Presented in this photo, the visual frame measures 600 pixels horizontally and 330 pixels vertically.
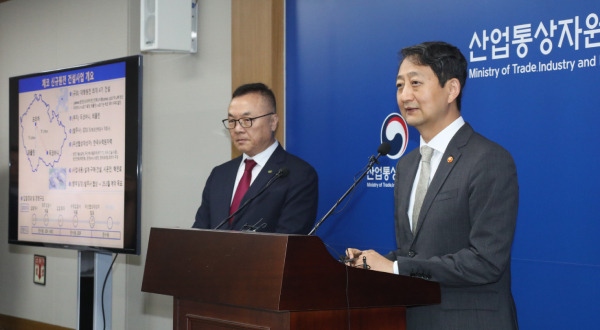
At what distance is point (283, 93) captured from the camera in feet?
13.7

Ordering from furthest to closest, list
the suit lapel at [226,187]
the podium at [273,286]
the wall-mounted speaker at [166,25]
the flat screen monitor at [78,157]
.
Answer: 1. the wall-mounted speaker at [166,25]
2. the flat screen monitor at [78,157]
3. the suit lapel at [226,187]
4. the podium at [273,286]

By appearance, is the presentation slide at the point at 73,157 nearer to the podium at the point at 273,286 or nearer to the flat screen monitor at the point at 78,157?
the flat screen monitor at the point at 78,157

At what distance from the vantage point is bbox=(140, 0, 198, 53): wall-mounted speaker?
4.37 metres

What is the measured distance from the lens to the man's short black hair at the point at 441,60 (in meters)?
2.24

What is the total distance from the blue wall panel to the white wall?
2.48ft

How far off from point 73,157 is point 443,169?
262cm

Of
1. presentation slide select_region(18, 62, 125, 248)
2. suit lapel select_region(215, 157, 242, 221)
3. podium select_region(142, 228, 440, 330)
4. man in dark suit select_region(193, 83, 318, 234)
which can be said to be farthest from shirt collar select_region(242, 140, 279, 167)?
podium select_region(142, 228, 440, 330)

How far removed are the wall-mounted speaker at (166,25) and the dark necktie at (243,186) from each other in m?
1.45

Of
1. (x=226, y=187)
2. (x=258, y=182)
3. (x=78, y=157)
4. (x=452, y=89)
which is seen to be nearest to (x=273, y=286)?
(x=452, y=89)

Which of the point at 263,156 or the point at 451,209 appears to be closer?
the point at 451,209

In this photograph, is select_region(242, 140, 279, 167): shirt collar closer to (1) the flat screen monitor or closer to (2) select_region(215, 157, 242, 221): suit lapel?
(2) select_region(215, 157, 242, 221): suit lapel

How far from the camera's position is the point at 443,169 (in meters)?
2.17

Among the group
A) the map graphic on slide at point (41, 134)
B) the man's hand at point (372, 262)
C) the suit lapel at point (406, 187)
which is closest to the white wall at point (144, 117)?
the map graphic on slide at point (41, 134)

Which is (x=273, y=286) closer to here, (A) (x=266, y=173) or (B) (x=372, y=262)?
(B) (x=372, y=262)
